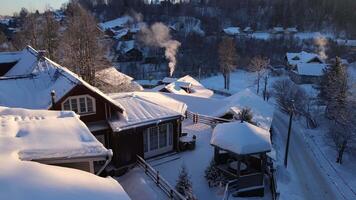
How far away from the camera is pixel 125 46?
7638 cm

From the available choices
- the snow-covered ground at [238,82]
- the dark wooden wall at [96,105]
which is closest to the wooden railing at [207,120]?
the dark wooden wall at [96,105]

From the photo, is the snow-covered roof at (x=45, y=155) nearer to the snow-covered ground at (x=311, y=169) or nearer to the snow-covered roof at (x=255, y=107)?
the snow-covered ground at (x=311, y=169)

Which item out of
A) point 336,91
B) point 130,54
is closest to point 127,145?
point 336,91

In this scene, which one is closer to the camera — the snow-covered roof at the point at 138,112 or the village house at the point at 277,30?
the snow-covered roof at the point at 138,112

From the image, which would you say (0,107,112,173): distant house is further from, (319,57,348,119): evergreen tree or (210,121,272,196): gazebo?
(319,57,348,119): evergreen tree

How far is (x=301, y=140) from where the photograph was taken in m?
33.2

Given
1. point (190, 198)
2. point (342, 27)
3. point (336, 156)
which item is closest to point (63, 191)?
point (190, 198)

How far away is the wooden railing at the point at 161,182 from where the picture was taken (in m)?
13.9

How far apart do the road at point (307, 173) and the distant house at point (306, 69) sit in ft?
83.2

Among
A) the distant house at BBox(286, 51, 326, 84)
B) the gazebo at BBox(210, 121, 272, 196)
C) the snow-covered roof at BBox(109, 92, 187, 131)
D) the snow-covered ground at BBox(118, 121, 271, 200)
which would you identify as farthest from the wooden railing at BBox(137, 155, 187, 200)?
the distant house at BBox(286, 51, 326, 84)

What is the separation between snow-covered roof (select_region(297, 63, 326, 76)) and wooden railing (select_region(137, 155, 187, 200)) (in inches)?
1850

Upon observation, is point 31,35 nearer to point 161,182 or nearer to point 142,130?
point 142,130

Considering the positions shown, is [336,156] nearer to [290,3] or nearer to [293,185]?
[293,185]

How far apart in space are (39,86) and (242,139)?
37.2ft
